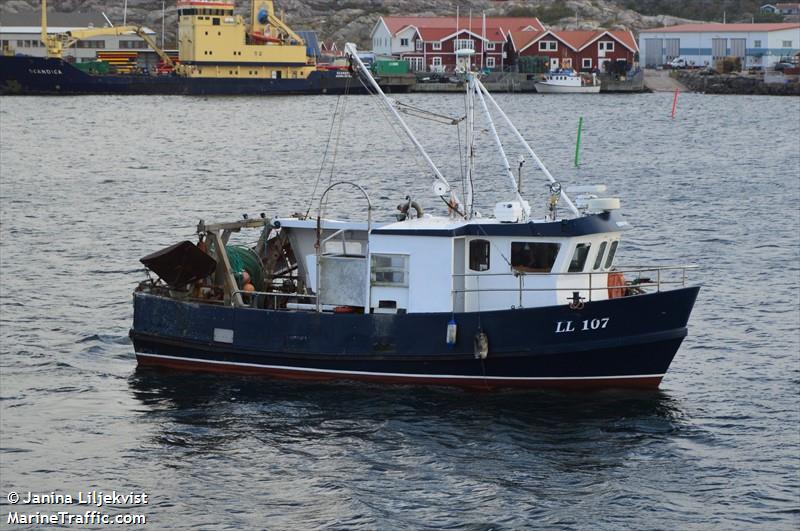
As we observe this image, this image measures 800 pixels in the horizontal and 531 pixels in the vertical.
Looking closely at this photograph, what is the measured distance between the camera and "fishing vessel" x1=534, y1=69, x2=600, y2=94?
136 m

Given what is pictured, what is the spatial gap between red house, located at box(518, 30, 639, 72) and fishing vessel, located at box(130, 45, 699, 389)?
392 feet

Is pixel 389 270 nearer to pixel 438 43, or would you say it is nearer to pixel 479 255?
pixel 479 255

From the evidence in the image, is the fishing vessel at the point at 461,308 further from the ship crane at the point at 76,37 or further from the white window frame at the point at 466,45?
the ship crane at the point at 76,37

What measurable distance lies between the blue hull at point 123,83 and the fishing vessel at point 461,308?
4114 inches

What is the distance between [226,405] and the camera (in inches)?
1047

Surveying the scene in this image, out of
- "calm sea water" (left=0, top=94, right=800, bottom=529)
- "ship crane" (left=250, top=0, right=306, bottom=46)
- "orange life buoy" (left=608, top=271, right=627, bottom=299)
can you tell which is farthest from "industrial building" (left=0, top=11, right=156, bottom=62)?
"orange life buoy" (left=608, top=271, right=627, bottom=299)

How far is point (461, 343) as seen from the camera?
26.3m

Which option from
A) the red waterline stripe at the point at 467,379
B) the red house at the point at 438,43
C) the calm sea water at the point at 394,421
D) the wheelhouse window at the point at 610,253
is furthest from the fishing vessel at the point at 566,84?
the red waterline stripe at the point at 467,379

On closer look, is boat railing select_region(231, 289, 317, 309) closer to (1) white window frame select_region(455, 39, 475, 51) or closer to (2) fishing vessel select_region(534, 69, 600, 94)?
(1) white window frame select_region(455, 39, 475, 51)

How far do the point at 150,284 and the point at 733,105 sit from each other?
97.0 metres

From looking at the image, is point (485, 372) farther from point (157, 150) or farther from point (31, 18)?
point (31, 18)

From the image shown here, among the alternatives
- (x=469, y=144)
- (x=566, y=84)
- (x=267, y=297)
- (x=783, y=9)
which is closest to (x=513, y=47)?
(x=566, y=84)

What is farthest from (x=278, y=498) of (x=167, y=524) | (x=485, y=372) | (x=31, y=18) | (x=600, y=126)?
(x=31, y=18)

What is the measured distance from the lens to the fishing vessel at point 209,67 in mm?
133125
